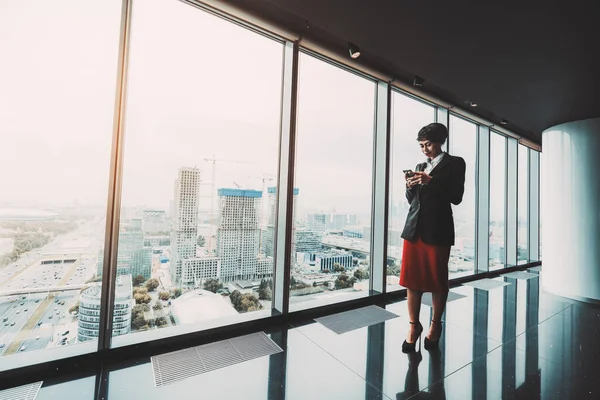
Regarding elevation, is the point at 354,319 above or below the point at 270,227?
below

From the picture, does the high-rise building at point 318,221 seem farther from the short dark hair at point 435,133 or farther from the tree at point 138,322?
the tree at point 138,322

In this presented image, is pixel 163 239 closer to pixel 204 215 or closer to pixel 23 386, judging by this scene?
pixel 204 215

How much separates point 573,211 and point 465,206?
4.32 feet

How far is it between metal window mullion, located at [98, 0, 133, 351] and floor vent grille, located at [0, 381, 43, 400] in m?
0.36

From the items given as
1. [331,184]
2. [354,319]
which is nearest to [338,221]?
[331,184]

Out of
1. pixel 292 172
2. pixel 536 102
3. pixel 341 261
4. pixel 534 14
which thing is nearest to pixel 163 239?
pixel 292 172

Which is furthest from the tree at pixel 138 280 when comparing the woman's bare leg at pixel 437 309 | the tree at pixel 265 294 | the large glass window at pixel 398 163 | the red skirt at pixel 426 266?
the large glass window at pixel 398 163

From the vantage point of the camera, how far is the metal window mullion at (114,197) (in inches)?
77.1

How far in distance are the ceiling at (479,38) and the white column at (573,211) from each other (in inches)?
29.7

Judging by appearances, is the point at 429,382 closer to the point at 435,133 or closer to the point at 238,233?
the point at 435,133

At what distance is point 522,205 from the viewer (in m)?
5.89

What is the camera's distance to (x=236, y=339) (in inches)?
90.2

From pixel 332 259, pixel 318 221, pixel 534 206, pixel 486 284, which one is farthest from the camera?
pixel 534 206

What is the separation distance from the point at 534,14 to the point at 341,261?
2.68 metres
